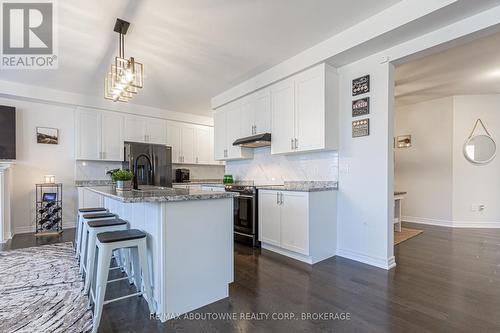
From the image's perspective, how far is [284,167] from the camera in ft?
13.6

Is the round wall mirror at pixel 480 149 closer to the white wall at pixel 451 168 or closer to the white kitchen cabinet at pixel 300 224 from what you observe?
the white wall at pixel 451 168

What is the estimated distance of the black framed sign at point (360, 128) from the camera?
3.01 meters

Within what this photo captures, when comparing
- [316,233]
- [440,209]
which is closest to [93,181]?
[316,233]

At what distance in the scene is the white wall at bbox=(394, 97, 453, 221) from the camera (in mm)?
5113

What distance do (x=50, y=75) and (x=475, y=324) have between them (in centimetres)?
583

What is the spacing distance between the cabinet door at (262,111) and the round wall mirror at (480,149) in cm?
414

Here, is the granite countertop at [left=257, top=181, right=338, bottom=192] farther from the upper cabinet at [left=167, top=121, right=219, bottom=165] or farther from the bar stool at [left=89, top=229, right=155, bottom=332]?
the upper cabinet at [left=167, top=121, right=219, bottom=165]

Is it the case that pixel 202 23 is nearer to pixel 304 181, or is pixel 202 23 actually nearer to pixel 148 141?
pixel 304 181

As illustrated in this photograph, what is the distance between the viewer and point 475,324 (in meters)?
1.76

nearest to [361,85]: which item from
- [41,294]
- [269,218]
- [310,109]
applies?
[310,109]

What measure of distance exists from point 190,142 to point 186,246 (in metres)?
4.80

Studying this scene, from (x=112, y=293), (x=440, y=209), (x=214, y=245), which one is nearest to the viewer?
(x=214, y=245)

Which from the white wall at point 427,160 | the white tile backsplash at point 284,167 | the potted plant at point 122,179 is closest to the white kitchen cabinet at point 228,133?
the white tile backsplash at point 284,167

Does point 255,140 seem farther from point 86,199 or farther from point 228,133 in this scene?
point 86,199
